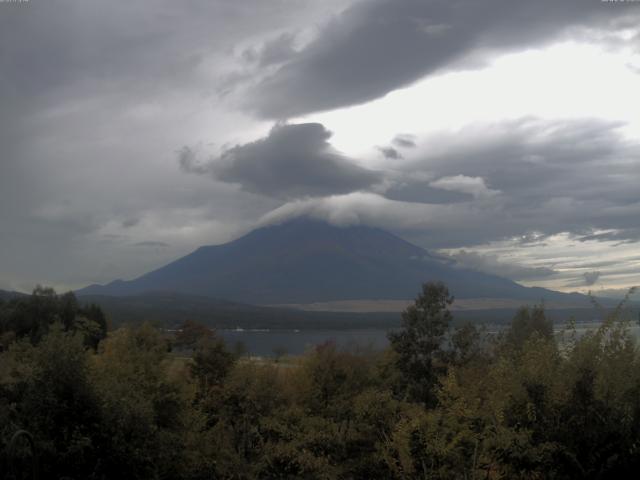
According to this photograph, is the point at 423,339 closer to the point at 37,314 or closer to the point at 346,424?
the point at 346,424

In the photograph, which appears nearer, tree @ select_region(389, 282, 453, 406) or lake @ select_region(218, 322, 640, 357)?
tree @ select_region(389, 282, 453, 406)

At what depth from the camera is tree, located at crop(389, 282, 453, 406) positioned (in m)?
23.1

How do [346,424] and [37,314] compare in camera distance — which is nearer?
[346,424]

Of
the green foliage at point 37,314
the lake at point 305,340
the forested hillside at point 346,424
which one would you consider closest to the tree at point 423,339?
the lake at point 305,340

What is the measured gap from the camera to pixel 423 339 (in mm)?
23406

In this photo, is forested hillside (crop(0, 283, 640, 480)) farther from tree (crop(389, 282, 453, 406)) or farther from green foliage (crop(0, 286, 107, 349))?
green foliage (crop(0, 286, 107, 349))

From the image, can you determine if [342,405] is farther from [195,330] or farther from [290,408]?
[195,330]

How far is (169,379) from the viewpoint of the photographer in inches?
709

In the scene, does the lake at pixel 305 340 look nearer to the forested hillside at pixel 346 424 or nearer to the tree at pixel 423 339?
the forested hillside at pixel 346 424

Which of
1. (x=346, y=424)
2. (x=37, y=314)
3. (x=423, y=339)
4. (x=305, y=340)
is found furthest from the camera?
(x=305, y=340)

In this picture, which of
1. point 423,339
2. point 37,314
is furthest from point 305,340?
point 423,339

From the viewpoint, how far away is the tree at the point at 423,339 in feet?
75.8

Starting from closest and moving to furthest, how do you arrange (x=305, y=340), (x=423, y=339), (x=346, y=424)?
(x=346, y=424) → (x=423, y=339) → (x=305, y=340)

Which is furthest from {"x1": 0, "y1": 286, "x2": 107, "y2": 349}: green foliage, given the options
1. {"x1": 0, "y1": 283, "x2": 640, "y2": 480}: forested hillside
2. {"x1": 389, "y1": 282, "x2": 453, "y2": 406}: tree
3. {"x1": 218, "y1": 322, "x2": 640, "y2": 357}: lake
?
{"x1": 0, "y1": 283, "x2": 640, "y2": 480}: forested hillside
